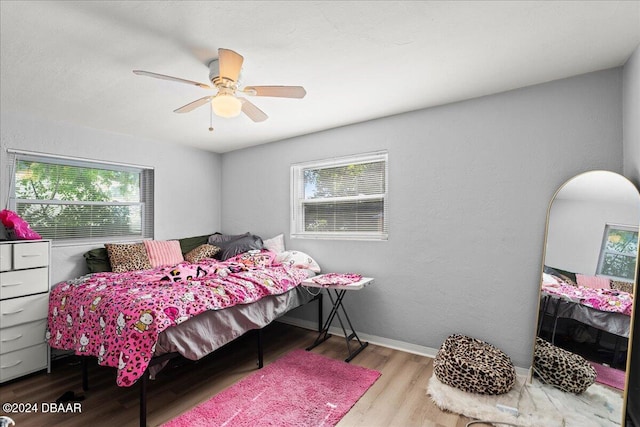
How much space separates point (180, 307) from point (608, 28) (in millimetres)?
3000

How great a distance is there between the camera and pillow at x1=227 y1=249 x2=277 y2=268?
10.7ft

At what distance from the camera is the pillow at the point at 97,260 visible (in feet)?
10.4

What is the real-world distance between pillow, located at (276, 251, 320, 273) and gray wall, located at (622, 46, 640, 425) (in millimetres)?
2525

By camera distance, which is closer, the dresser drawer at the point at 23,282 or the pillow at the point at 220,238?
the dresser drawer at the point at 23,282

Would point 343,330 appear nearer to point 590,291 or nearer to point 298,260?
point 298,260

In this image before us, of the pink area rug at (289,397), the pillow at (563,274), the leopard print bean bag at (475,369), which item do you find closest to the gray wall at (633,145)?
the pillow at (563,274)

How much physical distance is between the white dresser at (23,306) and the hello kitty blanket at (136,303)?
0.11 metres

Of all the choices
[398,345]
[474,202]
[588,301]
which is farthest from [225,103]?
[588,301]

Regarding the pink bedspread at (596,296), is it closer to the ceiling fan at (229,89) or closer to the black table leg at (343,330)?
the black table leg at (343,330)

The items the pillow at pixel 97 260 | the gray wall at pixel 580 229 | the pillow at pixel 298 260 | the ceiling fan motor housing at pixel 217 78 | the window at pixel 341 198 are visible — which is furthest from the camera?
the pillow at pixel 298 260

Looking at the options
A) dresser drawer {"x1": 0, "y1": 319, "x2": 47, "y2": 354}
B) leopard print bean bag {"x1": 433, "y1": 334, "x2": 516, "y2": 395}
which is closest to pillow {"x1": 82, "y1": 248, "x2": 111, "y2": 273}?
dresser drawer {"x1": 0, "y1": 319, "x2": 47, "y2": 354}

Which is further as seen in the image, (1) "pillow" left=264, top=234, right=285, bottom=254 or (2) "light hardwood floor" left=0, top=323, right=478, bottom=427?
(1) "pillow" left=264, top=234, right=285, bottom=254

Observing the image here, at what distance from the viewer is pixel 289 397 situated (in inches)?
88.2

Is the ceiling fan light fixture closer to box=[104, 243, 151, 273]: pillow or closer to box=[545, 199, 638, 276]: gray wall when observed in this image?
box=[104, 243, 151, 273]: pillow
